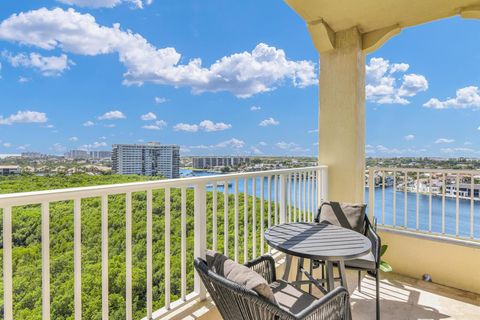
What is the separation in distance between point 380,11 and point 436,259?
322cm

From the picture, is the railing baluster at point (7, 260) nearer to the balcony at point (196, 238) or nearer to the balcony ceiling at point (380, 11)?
the balcony at point (196, 238)

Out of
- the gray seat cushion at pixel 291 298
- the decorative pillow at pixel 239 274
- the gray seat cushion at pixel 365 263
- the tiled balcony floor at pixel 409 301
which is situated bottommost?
the tiled balcony floor at pixel 409 301

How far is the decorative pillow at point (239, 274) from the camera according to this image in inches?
50.4

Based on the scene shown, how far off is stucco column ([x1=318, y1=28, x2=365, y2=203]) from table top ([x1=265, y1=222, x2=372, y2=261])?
1530 millimetres

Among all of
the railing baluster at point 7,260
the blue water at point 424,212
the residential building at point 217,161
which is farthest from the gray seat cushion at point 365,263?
the railing baluster at point 7,260

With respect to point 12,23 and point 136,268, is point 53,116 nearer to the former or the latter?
point 12,23

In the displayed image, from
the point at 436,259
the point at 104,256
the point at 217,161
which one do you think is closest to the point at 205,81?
the point at 217,161

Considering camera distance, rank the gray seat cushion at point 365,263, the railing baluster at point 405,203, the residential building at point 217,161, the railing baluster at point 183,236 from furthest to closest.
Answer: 1. the railing baluster at point 405,203
2. the residential building at point 217,161
3. the gray seat cushion at point 365,263
4. the railing baluster at point 183,236

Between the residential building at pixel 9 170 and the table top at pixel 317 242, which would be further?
the residential building at pixel 9 170

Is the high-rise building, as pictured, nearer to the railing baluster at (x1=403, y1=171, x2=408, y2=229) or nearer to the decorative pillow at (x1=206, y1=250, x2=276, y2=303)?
the decorative pillow at (x1=206, y1=250, x2=276, y2=303)

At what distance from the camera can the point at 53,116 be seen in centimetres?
977

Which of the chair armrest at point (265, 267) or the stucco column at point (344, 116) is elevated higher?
the stucco column at point (344, 116)

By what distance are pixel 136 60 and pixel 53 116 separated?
221 inches

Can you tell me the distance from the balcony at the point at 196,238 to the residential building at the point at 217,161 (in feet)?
1.09
